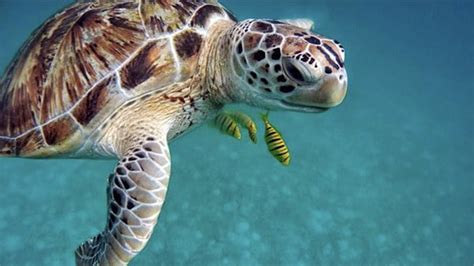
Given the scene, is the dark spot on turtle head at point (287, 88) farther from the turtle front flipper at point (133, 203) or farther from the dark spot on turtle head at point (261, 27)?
the turtle front flipper at point (133, 203)

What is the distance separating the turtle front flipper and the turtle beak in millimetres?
837

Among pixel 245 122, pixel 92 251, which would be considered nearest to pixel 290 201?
pixel 245 122

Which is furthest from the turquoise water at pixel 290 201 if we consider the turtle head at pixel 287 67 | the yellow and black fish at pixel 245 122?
the turtle head at pixel 287 67

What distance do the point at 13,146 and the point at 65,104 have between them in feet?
1.73

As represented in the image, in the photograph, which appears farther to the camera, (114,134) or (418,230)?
(418,230)

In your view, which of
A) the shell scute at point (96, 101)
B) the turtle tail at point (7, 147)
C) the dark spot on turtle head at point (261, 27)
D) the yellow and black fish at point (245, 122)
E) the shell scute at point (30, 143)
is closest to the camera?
the dark spot on turtle head at point (261, 27)

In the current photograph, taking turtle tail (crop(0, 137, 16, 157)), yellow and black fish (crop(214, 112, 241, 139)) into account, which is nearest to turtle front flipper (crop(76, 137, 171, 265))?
turtle tail (crop(0, 137, 16, 157))

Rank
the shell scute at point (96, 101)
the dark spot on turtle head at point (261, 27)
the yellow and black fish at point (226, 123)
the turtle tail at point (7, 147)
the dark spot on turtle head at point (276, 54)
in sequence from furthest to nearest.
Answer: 1. the yellow and black fish at point (226, 123)
2. the turtle tail at point (7, 147)
3. the shell scute at point (96, 101)
4. the dark spot on turtle head at point (261, 27)
5. the dark spot on turtle head at point (276, 54)

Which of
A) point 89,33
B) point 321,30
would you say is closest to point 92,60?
point 89,33

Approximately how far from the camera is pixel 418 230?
5652 mm

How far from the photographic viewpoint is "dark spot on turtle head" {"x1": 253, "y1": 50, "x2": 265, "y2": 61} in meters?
2.18

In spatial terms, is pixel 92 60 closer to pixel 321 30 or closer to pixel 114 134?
pixel 114 134

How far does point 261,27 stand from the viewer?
2.32 meters

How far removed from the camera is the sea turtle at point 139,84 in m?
2.10
